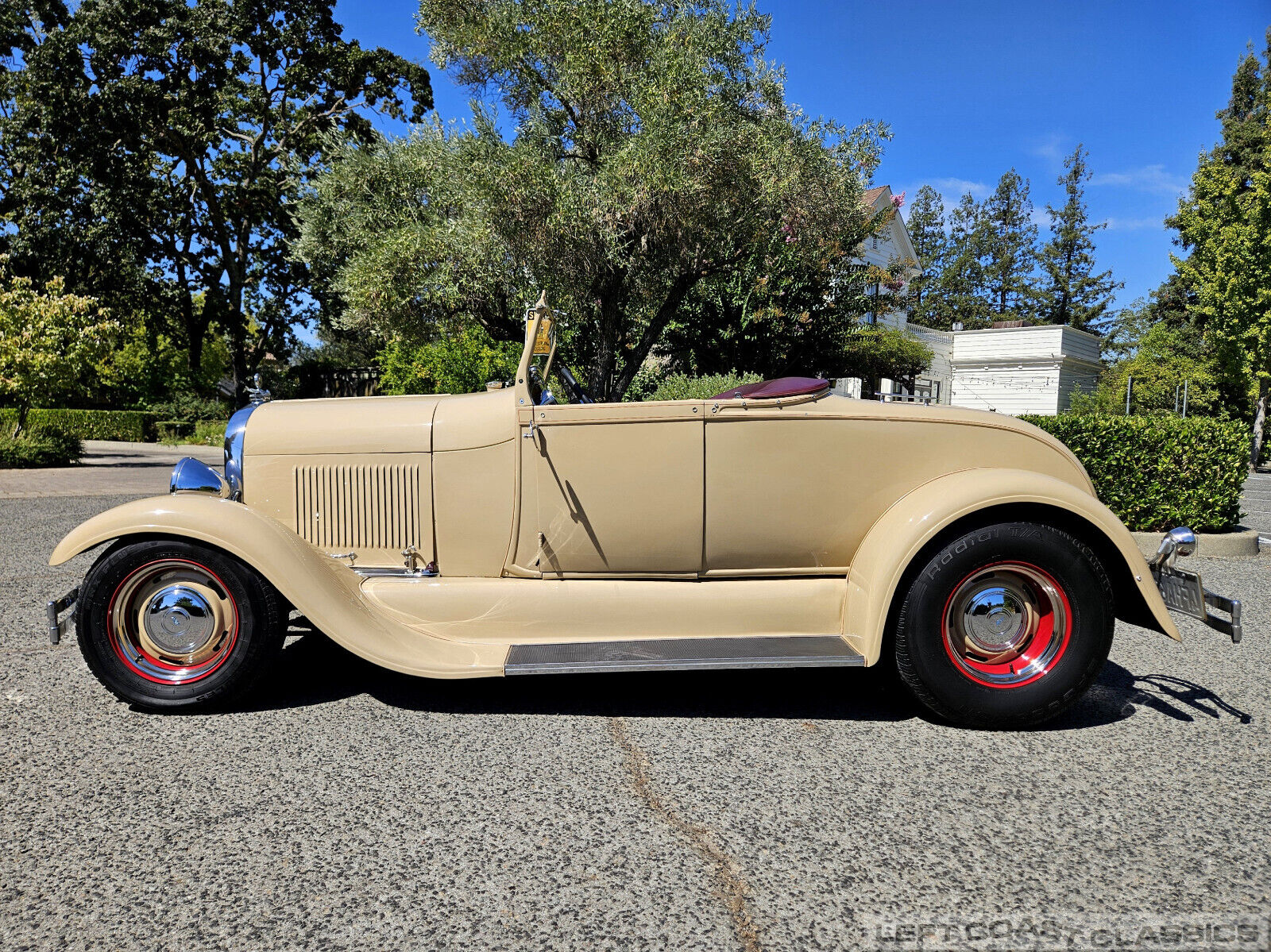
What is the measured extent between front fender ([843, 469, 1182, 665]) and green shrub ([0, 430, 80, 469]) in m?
17.0

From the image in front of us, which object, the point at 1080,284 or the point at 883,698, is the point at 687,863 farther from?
the point at 1080,284

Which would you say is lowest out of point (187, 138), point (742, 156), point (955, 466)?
point (955, 466)

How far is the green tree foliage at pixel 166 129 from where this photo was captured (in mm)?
21328

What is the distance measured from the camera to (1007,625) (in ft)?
10.4

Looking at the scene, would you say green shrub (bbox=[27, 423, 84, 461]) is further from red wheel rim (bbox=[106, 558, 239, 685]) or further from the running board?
the running board

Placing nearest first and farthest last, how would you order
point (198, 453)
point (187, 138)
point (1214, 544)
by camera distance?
point (1214, 544) → point (198, 453) → point (187, 138)

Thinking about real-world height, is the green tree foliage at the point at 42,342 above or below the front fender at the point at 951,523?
above

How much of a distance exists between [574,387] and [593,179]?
7.58 metres

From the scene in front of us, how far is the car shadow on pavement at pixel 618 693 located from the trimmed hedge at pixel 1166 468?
16.2ft

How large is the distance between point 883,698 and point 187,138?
2660 cm

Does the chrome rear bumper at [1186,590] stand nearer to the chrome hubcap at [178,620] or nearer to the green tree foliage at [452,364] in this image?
the chrome hubcap at [178,620]

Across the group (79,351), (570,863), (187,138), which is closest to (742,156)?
(570,863)

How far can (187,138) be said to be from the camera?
23.1 m

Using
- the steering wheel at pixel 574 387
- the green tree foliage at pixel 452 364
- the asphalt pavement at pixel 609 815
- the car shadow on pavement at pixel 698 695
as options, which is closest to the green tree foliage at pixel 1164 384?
the green tree foliage at pixel 452 364
